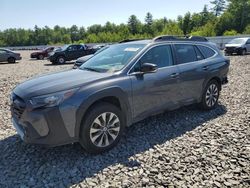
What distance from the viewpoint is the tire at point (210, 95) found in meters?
6.12

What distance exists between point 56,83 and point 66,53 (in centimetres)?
1978

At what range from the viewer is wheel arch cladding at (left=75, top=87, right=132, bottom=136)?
12.8 feet

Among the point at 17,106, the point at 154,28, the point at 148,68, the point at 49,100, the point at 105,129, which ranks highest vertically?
the point at 154,28

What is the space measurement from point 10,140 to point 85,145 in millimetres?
1729

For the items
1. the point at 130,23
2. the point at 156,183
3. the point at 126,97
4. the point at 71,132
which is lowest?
the point at 156,183

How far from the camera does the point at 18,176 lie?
3719 millimetres

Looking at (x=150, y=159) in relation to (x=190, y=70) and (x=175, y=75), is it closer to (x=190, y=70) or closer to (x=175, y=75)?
(x=175, y=75)

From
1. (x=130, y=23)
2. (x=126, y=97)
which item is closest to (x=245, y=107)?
(x=126, y=97)

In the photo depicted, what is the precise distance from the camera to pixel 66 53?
23109 mm

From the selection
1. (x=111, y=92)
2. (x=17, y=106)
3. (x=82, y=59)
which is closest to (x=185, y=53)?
(x=111, y=92)

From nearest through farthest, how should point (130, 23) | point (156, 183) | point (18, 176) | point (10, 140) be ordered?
point (156, 183) → point (18, 176) → point (10, 140) → point (130, 23)

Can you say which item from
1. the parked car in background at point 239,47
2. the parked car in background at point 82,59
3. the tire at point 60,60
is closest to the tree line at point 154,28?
the parked car in background at point 239,47

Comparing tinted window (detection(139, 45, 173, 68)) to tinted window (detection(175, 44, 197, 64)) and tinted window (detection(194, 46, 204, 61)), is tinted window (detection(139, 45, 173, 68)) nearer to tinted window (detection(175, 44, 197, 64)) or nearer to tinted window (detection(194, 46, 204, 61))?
tinted window (detection(175, 44, 197, 64))

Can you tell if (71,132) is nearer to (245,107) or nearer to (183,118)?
(183,118)
